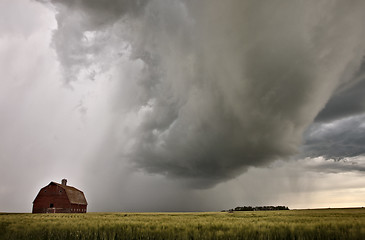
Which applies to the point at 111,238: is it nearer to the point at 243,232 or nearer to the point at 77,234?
the point at 77,234

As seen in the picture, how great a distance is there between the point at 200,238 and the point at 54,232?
28.7 feet

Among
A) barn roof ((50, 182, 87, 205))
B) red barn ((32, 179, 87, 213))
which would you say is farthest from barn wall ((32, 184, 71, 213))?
barn roof ((50, 182, 87, 205))

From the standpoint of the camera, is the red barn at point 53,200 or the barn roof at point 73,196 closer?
the red barn at point 53,200

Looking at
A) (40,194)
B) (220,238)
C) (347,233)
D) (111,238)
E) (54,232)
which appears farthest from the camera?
(40,194)

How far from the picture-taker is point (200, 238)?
37.0 feet

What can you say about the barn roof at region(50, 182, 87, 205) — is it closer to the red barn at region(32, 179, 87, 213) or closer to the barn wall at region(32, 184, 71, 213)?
the red barn at region(32, 179, 87, 213)

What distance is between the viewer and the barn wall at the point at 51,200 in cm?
7581

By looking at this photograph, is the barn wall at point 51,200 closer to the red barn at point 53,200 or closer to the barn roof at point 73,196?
the red barn at point 53,200

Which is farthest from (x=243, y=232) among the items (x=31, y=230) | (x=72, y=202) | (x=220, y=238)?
(x=72, y=202)

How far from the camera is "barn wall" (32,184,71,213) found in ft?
249

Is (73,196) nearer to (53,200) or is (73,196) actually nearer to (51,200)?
(53,200)

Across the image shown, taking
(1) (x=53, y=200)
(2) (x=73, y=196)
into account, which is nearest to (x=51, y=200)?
(1) (x=53, y=200)

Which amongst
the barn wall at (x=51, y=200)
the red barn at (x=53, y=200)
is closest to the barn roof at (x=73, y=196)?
the red barn at (x=53, y=200)

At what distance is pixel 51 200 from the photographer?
76.4m
